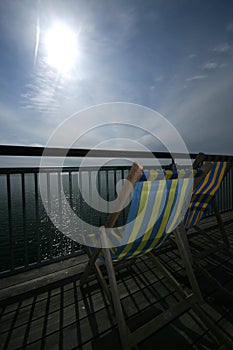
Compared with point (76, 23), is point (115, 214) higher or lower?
lower

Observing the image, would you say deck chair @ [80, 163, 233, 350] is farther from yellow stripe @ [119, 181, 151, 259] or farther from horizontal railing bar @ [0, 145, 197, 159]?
horizontal railing bar @ [0, 145, 197, 159]

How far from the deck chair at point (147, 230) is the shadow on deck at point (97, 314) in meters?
0.17

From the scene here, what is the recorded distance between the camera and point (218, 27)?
16.8 ft

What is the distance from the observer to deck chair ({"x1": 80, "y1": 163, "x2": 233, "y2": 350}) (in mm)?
963

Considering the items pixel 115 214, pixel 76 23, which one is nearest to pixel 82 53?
pixel 76 23

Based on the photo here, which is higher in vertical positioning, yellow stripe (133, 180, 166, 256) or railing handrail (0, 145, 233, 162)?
railing handrail (0, 145, 233, 162)

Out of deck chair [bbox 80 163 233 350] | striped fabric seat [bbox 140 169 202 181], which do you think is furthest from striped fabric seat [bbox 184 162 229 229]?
striped fabric seat [bbox 140 169 202 181]

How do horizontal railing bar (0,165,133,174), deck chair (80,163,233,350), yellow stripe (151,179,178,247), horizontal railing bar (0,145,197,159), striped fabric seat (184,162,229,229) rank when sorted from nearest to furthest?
deck chair (80,163,233,350) < yellow stripe (151,179,178,247) < horizontal railing bar (0,145,197,159) < horizontal railing bar (0,165,133,174) < striped fabric seat (184,162,229,229)

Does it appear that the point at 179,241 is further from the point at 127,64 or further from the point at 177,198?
the point at 127,64

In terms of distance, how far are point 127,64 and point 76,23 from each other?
8.20 ft

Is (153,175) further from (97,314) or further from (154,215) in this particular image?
(97,314)

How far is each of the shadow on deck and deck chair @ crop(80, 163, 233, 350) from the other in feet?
0.57

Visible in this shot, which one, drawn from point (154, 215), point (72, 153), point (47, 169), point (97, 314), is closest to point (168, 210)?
point (154, 215)

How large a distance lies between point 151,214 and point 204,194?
4.05 feet
